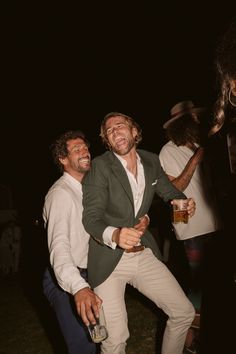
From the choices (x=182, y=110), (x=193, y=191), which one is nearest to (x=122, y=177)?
(x=193, y=191)

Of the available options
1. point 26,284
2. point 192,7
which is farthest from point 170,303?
point 192,7

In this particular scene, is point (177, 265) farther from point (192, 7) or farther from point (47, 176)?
point (47, 176)

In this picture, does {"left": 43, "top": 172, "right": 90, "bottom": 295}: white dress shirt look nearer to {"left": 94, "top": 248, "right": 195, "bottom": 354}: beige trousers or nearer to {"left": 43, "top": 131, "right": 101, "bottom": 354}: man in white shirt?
{"left": 43, "top": 131, "right": 101, "bottom": 354}: man in white shirt

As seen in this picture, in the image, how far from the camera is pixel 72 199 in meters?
2.88

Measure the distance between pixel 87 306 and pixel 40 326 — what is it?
353 cm

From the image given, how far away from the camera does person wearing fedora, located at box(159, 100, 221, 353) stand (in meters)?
3.60

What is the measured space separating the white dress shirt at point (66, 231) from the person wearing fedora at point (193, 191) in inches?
46.7

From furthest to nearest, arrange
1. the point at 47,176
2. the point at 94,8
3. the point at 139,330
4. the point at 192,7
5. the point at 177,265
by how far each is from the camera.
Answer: the point at 47,176 < the point at 94,8 < the point at 192,7 < the point at 177,265 < the point at 139,330

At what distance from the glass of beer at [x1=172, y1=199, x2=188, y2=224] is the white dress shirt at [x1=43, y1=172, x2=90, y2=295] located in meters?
0.85

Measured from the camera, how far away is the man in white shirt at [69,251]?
2.36m

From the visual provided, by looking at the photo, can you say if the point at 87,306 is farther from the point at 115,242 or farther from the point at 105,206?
the point at 105,206

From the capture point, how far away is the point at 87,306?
216cm

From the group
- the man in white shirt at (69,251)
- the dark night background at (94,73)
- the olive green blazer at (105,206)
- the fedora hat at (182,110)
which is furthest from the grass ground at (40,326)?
the dark night background at (94,73)

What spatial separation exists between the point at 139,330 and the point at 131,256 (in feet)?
7.35
